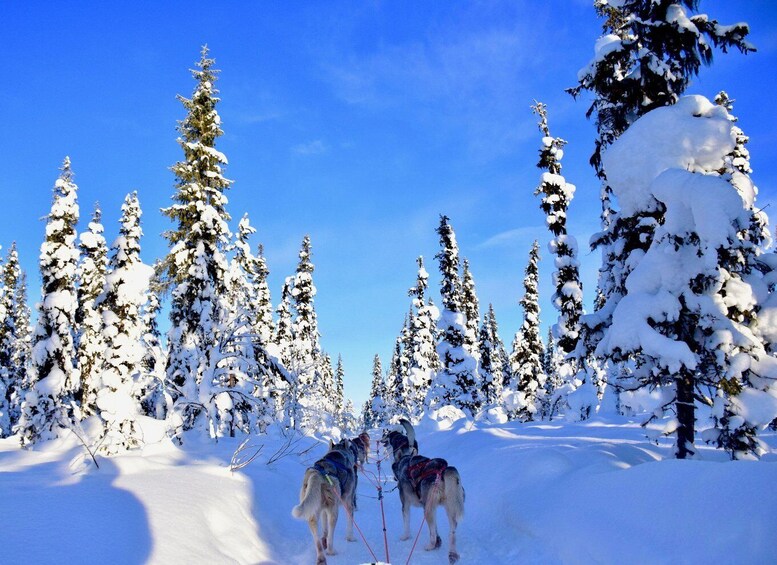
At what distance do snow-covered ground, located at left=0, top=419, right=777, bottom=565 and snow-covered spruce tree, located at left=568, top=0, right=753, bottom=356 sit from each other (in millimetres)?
4060

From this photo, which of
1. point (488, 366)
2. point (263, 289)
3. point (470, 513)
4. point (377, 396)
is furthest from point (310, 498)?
point (377, 396)

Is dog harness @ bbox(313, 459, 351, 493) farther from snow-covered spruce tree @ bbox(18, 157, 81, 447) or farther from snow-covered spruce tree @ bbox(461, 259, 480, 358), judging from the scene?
snow-covered spruce tree @ bbox(461, 259, 480, 358)

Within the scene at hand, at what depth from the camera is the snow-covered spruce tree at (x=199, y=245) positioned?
1488 centimetres

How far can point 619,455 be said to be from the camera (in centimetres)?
912

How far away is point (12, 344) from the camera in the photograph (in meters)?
35.9

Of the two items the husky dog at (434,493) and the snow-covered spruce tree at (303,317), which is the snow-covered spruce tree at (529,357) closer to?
the snow-covered spruce tree at (303,317)

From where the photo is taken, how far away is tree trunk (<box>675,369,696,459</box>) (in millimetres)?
8250

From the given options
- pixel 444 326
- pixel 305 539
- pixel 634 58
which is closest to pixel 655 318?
pixel 634 58

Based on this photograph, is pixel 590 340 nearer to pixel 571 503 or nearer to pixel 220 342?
pixel 571 503

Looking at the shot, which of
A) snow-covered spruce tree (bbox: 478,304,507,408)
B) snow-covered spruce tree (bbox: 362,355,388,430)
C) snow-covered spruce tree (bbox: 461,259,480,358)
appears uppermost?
snow-covered spruce tree (bbox: 461,259,480,358)

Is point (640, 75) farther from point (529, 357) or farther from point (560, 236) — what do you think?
point (529, 357)

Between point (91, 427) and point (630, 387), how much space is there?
2516 cm

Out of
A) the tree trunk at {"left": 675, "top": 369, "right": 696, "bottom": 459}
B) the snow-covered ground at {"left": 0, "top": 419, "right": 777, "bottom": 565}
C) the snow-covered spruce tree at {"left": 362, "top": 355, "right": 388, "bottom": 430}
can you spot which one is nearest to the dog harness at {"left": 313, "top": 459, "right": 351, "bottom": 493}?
the snow-covered ground at {"left": 0, "top": 419, "right": 777, "bottom": 565}

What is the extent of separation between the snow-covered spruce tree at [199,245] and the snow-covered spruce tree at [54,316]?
840 centimetres
